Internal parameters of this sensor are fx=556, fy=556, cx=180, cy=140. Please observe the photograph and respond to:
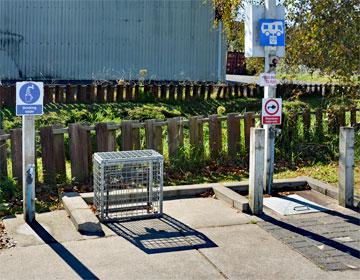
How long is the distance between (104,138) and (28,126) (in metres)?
2.21

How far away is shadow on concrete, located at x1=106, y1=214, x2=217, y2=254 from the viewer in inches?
225

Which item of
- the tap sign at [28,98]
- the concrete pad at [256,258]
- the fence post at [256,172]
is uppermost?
the tap sign at [28,98]

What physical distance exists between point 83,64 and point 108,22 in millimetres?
1944

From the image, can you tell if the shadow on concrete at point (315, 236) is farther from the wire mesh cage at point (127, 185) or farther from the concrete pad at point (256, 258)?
the wire mesh cage at point (127, 185)

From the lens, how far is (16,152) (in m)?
7.54

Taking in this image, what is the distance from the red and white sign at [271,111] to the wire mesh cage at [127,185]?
1.57 m

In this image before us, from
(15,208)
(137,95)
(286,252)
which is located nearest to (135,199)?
(15,208)

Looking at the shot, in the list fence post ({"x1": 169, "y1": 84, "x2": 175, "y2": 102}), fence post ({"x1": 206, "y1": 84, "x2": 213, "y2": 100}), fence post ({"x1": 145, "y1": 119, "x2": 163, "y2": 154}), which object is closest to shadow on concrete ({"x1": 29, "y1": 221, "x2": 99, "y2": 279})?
fence post ({"x1": 145, "y1": 119, "x2": 163, "y2": 154})

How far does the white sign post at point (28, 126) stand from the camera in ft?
20.0

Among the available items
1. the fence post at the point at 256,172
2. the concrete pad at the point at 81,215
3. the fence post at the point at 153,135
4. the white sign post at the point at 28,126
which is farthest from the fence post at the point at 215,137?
the white sign post at the point at 28,126

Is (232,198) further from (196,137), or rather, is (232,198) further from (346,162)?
(196,137)

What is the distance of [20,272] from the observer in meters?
4.98

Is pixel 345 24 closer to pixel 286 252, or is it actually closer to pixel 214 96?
pixel 286 252

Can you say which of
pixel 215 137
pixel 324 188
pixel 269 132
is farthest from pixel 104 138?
pixel 324 188
